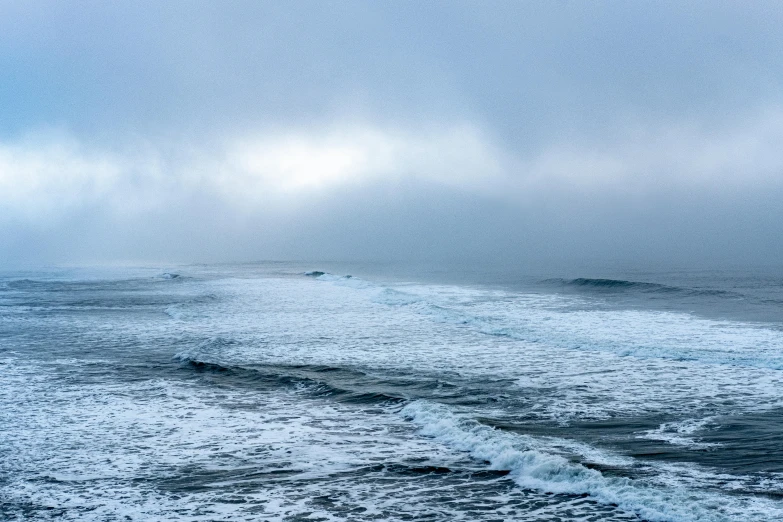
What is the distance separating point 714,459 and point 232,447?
266 inches

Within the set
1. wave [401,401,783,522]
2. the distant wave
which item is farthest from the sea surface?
the distant wave

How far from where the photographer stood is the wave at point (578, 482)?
725 cm

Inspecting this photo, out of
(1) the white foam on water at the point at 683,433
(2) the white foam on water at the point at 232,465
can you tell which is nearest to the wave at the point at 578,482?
(2) the white foam on water at the point at 232,465

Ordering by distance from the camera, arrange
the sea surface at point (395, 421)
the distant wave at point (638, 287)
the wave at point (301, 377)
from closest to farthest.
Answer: the sea surface at point (395, 421) < the wave at point (301, 377) < the distant wave at point (638, 287)

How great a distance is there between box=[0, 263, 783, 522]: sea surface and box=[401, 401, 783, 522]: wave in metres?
0.03

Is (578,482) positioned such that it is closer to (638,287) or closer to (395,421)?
(395,421)

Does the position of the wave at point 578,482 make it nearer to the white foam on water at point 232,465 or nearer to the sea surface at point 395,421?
the sea surface at point 395,421

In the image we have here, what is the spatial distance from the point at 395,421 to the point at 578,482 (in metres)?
3.99

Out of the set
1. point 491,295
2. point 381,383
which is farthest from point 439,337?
point 491,295

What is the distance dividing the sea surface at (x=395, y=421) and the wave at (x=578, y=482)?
32 mm

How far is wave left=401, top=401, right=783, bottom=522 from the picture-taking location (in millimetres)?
7246

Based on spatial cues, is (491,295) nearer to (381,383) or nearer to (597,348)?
(597,348)

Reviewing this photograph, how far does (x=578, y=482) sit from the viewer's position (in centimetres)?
826

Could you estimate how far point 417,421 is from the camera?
1146 cm
